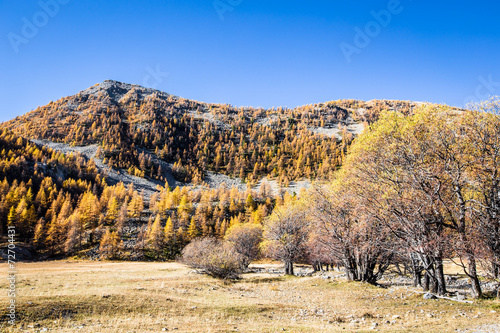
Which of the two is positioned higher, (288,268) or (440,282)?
(440,282)

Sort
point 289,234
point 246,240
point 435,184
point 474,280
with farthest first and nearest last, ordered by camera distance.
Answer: point 246,240 < point 289,234 < point 435,184 < point 474,280

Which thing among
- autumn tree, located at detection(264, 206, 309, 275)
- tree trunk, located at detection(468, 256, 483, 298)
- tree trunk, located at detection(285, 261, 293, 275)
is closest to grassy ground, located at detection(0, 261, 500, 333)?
tree trunk, located at detection(468, 256, 483, 298)

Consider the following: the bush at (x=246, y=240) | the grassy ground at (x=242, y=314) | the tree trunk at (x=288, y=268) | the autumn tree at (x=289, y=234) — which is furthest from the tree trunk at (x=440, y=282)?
the bush at (x=246, y=240)

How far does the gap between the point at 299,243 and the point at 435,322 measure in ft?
109

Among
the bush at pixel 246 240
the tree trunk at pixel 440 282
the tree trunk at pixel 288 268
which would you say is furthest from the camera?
the bush at pixel 246 240

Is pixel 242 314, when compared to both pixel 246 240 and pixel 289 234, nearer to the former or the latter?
pixel 289 234

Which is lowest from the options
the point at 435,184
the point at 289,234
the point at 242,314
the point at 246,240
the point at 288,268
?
the point at 288,268

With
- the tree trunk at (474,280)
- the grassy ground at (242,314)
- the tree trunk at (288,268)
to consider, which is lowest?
the tree trunk at (288,268)

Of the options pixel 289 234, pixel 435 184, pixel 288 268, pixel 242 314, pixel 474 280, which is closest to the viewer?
pixel 242 314

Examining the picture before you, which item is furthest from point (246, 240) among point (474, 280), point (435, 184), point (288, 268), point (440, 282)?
point (435, 184)

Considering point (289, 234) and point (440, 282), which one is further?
point (289, 234)

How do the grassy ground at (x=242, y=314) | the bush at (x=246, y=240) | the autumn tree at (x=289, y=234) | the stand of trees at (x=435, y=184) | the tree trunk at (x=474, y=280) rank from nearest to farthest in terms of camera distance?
the grassy ground at (x=242, y=314) < the tree trunk at (x=474, y=280) < the stand of trees at (x=435, y=184) < the autumn tree at (x=289, y=234) < the bush at (x=246, y=240)

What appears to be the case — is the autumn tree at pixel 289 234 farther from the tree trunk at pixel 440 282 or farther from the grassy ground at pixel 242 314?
the tree trunk at pixel 440 282

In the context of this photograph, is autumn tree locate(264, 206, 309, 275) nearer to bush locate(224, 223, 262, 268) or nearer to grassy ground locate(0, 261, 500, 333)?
bush locate(224, 223, 262, 268)
